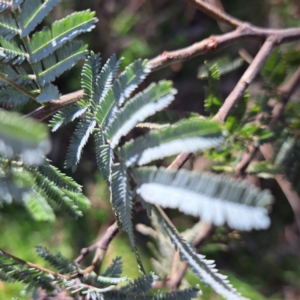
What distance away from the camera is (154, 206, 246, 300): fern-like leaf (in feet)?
0.92

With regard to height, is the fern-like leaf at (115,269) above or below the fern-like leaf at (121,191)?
below

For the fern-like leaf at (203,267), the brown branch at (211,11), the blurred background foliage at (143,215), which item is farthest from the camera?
the blurred background foliage at (143,215)

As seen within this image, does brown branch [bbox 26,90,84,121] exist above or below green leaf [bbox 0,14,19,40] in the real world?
below

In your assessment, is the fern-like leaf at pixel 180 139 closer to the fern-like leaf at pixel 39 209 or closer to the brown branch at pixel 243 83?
the fern-like leaf at pixel 39 209

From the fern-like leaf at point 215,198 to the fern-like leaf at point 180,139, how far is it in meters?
0.02

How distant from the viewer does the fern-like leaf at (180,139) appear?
9.6 inches

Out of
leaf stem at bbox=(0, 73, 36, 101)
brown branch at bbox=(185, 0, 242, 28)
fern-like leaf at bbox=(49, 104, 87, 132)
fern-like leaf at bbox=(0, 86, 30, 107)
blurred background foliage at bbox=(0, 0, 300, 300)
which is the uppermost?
brown branch at bbox=(185, 0, 242, 28)

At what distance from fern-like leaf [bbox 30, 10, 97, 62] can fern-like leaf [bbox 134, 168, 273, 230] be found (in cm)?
18

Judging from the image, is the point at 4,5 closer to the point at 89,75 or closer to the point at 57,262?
the point at 89,75

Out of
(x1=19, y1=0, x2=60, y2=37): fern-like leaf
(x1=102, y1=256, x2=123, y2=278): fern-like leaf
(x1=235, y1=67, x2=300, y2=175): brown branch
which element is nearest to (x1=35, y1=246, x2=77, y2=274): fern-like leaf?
(x1=102, y1=256, x2=123, y2=278): fern-like leaf

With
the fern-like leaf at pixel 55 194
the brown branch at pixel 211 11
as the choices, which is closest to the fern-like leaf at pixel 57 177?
the fern-like leaf at pixel 55 194

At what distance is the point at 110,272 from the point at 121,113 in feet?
0.72

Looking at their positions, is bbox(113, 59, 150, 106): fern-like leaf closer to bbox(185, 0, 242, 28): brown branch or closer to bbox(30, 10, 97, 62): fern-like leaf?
bbox(30, 10, 97, 62): fern-like leaf

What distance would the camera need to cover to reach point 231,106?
466mm
